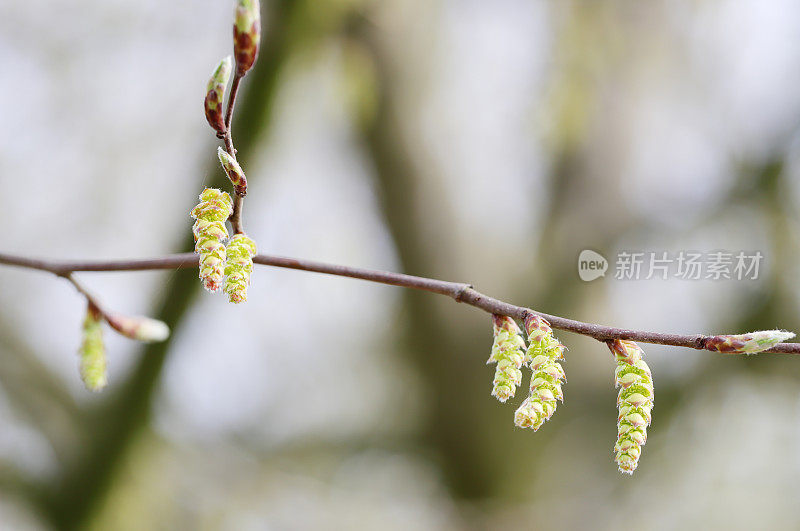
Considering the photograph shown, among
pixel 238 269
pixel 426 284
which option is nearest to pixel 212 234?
pixel 238 269

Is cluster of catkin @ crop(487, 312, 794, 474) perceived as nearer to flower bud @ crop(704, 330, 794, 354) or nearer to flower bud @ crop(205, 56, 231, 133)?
flower bud @ crop(704, 330, 794, 354)

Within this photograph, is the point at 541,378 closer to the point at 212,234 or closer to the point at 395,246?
the point at 212,234

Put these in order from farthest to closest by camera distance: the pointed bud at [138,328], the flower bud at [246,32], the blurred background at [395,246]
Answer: the blurred background at [395,246] < the pointed bud at [138,328] < the flower bud at [246,32]

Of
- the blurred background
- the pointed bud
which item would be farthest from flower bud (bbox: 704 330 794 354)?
the blurred background

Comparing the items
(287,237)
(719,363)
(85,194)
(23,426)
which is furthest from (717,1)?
(23,426)

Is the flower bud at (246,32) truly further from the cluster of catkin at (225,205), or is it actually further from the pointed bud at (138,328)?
the pointed bud at (138,328)

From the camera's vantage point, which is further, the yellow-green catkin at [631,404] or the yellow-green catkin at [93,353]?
the yellow-green catkin at [93,353]

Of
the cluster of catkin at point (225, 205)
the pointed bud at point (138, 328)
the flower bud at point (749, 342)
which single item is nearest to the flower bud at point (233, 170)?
the cluster of catkin at point (225, 205)
